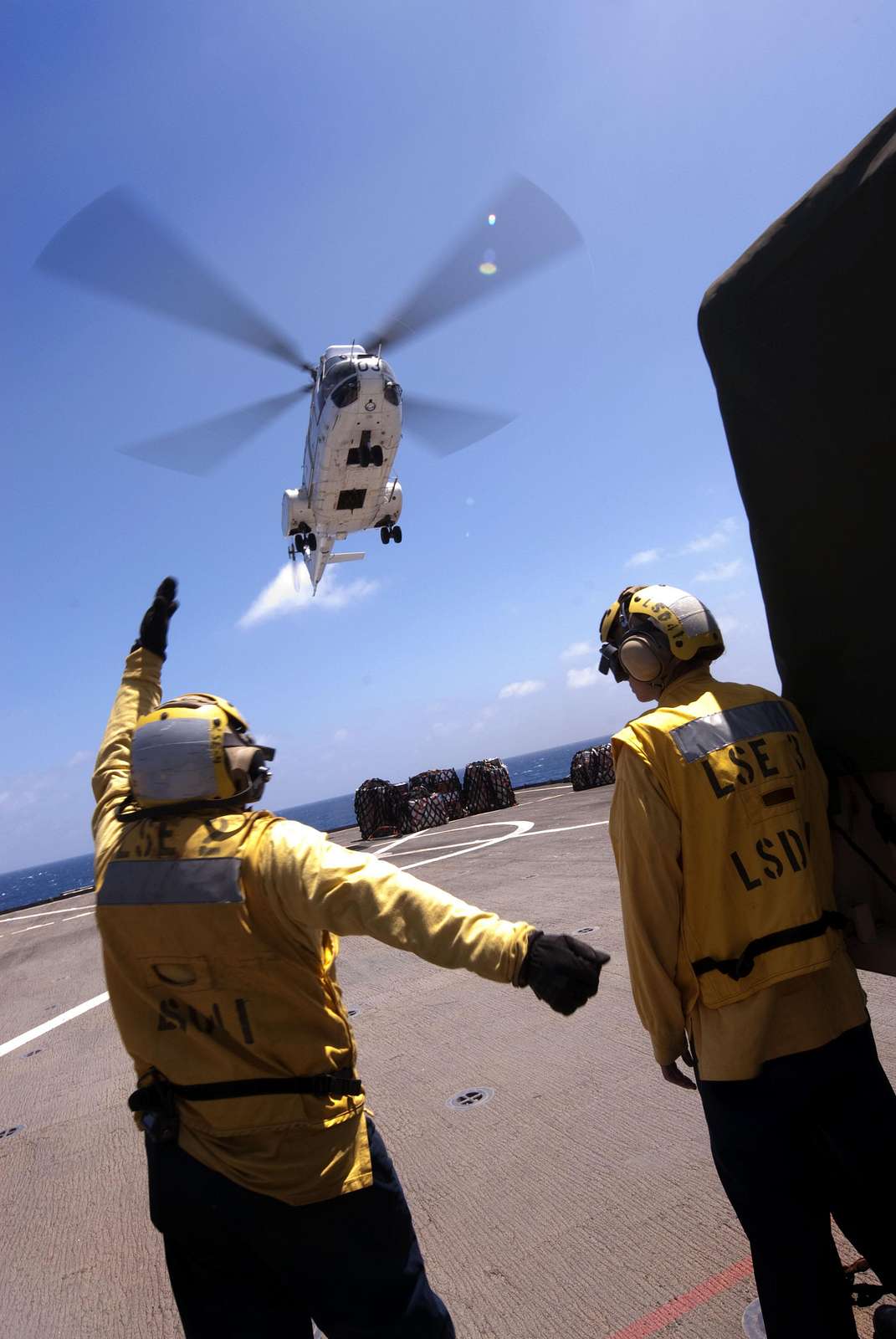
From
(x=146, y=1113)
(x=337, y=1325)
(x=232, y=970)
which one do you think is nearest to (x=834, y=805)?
(x=232, y=970)

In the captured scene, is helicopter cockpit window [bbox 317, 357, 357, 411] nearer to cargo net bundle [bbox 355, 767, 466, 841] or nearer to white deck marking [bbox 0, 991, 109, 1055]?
cargo net bundle [bbox 355, 767, 466, 841]

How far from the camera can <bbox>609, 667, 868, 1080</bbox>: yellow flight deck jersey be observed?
6.44 ft

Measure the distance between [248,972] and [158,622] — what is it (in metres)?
1.44

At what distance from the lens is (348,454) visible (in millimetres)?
16672

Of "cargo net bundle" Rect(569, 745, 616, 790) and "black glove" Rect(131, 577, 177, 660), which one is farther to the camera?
"cargo net bundle" Rect(569, 745, 616, 790)

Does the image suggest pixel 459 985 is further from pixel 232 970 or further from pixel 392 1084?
pixel 232 970

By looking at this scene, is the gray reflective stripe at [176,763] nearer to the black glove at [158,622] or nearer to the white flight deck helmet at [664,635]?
the black glove at [158,622]

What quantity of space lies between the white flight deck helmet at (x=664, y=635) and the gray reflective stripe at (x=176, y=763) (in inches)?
50.0

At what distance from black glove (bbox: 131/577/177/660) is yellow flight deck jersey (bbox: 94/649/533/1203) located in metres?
0.97

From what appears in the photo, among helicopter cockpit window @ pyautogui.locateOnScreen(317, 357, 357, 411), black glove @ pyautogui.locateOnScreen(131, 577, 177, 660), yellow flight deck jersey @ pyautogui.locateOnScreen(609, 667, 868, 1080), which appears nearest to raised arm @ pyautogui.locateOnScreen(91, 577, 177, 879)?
black glove @ pyautogui.locateOnScreen(131, 577, 177, 660)

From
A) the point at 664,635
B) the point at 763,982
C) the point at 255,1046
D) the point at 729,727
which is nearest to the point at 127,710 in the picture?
the point at 255,1046

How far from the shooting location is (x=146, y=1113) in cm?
206

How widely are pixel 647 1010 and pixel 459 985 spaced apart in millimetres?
4461

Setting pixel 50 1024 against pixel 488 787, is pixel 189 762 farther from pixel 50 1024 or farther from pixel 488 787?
pixel 488 787
